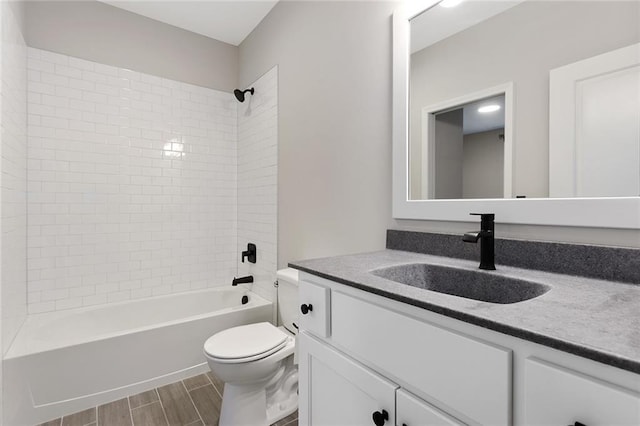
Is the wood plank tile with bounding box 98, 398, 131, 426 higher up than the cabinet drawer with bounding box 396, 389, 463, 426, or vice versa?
the cabinet drawer with bounding box 396, 389, 463, 426

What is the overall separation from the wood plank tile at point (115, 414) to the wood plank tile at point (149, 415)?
0.11 ft

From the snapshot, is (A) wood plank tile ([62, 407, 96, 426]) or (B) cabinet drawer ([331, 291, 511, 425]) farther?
(A) wood plank tile ([62, 407, 96, 426])

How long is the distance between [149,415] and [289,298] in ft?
3.25

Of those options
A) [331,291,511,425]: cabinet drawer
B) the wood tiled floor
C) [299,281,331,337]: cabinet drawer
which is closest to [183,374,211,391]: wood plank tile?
the wood tiled floor

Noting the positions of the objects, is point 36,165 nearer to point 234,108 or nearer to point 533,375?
point 234,108

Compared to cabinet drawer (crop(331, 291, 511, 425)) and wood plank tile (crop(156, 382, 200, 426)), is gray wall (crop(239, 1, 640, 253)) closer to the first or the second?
cabinet drawer (crop(331, 291, 511, 425))

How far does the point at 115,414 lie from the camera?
5.77 feet

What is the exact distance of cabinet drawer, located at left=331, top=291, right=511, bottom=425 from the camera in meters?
0.57

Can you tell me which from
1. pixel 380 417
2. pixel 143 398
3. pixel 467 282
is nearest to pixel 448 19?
pixel 467 282

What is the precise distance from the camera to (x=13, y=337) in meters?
1.78

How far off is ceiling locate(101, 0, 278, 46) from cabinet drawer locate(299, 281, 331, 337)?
226 centimetres

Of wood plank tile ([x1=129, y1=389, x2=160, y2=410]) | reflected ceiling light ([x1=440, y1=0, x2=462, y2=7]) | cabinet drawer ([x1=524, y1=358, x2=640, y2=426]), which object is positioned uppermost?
reflected ceiling light ([x1=440, y1=0, x2=462, y2=7])

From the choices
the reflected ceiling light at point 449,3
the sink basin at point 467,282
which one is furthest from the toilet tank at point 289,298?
the reflected ceiling light at point 449,3

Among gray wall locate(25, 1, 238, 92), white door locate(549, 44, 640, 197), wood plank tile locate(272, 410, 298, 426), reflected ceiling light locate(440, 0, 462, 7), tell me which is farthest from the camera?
gray wall locate(25, 1, 238, 92)
